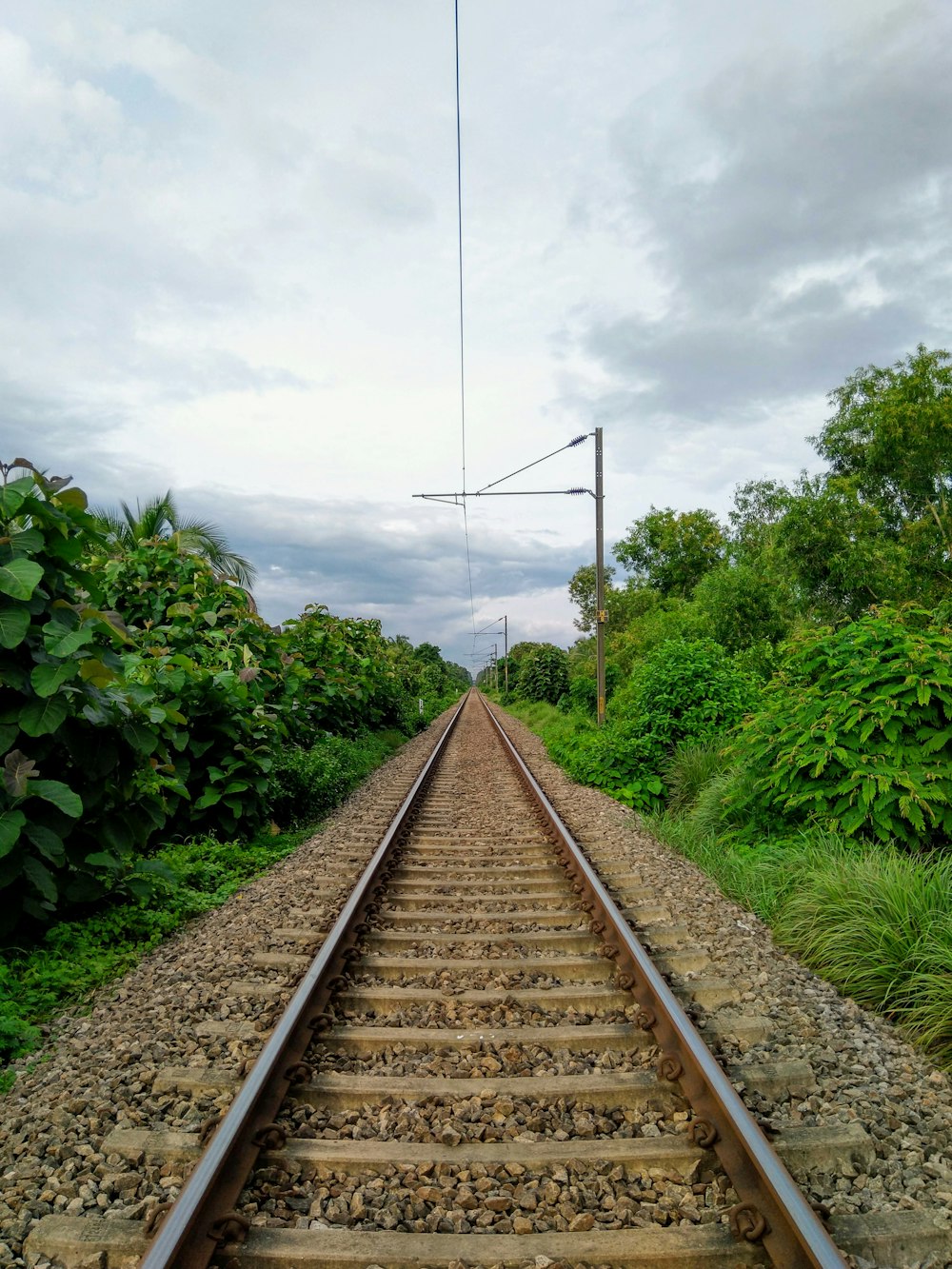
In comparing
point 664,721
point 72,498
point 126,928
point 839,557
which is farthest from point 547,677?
point 72,498

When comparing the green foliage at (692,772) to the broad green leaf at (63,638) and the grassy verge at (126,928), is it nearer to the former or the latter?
the grassy verge at (126,928)

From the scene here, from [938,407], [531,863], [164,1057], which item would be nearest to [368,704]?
[531,863]

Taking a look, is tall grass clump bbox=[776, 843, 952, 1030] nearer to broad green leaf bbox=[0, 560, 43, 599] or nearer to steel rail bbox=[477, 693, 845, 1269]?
steel rail bbox=[477, 693, 845, 1269]

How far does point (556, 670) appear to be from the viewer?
1224 inches

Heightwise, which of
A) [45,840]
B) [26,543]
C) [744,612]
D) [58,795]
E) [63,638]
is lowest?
[45,840]

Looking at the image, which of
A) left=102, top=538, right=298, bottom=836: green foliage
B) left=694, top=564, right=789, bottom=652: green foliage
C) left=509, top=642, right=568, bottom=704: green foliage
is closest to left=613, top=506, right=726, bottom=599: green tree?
left=509, top=642, right=568, bottom=704: green foliage

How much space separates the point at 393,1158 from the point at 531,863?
385 centimetres

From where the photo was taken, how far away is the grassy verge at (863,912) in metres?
3.71

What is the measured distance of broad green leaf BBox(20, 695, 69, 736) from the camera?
4047 mm

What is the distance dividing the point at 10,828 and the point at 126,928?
4.51 feet

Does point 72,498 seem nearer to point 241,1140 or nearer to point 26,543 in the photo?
point 26,543

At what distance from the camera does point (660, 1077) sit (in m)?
2.95

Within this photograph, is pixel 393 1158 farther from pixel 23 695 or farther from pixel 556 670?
pixel 556 670

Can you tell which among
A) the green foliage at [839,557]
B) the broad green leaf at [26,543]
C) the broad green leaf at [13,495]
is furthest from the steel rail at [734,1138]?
→ the green foliage at [839,557]
